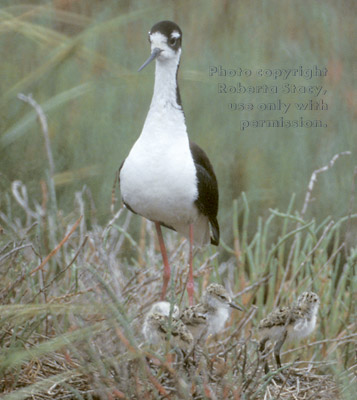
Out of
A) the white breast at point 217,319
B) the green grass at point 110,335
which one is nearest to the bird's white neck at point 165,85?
A: the green grass at point 110,335

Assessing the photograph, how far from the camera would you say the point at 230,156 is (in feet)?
19.0

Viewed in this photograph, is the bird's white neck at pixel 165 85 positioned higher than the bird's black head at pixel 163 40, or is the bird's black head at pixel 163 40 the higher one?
the bird's black head at pixel 163 40

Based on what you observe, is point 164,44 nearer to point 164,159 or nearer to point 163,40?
point 163,40

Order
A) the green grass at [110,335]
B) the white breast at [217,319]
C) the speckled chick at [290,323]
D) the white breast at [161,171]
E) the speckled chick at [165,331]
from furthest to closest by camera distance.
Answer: the white breast at [161,171], the white breast at [217,319], the speckled chick at [290,323], the speckled chick at [165,331], the green grass at [110,335]

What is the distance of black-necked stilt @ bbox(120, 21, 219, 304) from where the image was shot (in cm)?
359

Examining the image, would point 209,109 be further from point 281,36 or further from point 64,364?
point 64,364

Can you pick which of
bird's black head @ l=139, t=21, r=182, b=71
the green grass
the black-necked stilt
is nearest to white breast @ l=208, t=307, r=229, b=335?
the green grass

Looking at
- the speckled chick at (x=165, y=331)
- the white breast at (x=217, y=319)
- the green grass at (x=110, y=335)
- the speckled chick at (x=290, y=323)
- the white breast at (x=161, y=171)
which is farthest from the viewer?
the white breast at (x=161, y=171)

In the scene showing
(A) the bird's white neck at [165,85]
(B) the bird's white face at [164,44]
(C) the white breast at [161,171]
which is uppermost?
(B) the bird's white face at [164,44]

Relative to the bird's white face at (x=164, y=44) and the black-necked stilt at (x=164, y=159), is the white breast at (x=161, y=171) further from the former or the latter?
the bird's white face at (x=164, y=44)

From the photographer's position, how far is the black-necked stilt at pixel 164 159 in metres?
3.59

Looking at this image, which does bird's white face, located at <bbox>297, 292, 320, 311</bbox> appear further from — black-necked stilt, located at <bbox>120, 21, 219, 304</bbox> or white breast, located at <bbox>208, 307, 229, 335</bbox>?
black-necked stilt, located at <bbox>120, 21, 219, 304</bbox>

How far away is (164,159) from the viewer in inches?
141

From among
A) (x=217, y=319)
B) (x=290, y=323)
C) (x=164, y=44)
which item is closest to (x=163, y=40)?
(x=164, y=44)
